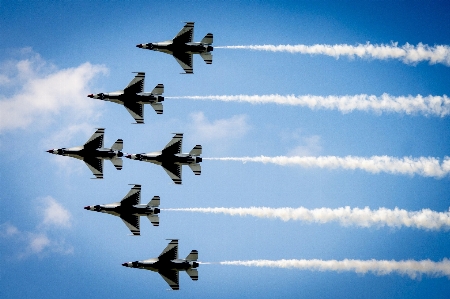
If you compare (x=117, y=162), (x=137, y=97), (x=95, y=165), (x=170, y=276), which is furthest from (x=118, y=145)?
(x=170, y=276)

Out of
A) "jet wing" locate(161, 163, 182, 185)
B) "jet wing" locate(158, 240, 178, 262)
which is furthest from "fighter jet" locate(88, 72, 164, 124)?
"jet wing" locate(158, 240, 178, 262)

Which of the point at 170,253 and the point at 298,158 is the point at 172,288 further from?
the point at 298,158

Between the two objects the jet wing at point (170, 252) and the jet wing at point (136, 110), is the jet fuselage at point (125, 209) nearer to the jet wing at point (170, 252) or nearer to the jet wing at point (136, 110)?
the jet wing at point (170, 252)

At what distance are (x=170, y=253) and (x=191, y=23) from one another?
24234mm

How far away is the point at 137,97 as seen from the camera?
3905 inches

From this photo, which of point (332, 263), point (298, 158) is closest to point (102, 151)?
point (298, 158)

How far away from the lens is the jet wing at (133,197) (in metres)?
98.7

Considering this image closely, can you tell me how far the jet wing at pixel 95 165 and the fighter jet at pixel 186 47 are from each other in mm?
13101

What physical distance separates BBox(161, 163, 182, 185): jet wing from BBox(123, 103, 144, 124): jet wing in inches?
232

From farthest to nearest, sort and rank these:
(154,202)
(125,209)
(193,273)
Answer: (125,209), (154,202), (193,273)

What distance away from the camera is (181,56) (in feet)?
325

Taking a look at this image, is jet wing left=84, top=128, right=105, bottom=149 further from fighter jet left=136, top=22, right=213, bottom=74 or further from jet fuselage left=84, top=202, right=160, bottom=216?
fighter jet left=136, top=22, right=213, bottom=74

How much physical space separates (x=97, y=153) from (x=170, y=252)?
42.9 ft

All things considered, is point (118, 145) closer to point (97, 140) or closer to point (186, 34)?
point (97, 140)
